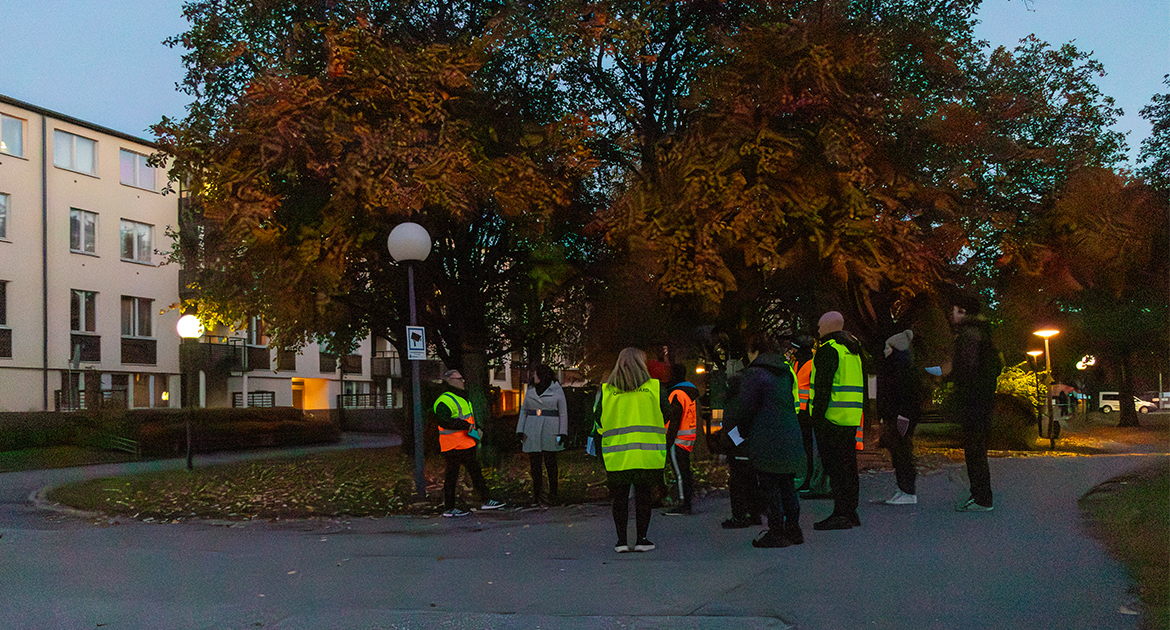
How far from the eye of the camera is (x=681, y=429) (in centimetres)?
1048

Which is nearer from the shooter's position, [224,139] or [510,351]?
[224,139]

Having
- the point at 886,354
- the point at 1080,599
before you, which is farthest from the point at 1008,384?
the point at 1080,599

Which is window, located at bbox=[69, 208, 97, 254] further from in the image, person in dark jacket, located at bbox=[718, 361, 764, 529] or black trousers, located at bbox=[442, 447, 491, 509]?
person in dark jacket, located at bbox=[718, 361, 764, 529]

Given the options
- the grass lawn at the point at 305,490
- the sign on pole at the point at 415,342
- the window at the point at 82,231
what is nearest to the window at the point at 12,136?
the window at the point at 82,231

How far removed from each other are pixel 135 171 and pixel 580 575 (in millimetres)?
38825

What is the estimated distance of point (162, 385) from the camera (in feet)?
138

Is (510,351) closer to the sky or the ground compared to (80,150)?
closer to the ground

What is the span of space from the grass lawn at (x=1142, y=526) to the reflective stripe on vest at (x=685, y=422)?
11.8 ft

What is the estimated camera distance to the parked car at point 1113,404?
70.1 metres

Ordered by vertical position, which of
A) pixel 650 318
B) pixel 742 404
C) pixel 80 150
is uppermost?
pixel 80 150

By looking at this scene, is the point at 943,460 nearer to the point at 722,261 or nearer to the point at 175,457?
the point at 722,261

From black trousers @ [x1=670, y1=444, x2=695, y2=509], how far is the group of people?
13 mm

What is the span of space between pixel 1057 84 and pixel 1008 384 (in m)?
9.28

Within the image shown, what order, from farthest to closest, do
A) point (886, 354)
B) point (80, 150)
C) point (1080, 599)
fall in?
point (80, 150)
point (886, 354)
point (1080, 599)
